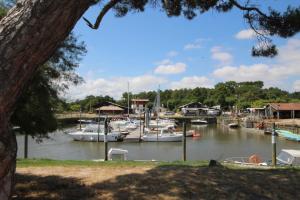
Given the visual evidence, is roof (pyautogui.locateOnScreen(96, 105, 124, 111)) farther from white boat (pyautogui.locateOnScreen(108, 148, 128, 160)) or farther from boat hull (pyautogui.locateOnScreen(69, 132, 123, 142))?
white boat (pyautogui.locateOnScreen(108, 148, 128, 160))

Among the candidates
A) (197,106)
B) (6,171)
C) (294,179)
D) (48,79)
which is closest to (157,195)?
(294,179)

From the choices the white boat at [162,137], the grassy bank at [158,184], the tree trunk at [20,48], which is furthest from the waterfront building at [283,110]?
the tree trunk at [20,48]

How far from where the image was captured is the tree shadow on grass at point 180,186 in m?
6.12

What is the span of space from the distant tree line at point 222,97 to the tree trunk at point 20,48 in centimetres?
8523

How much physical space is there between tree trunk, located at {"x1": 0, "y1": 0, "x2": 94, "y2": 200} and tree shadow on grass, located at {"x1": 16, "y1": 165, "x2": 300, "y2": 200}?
9.86ft

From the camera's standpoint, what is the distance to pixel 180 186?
21.3 feet

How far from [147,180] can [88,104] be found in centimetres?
9271

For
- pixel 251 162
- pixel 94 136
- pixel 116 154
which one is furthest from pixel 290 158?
pixel 94 136

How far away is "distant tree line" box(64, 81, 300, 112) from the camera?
95431mm

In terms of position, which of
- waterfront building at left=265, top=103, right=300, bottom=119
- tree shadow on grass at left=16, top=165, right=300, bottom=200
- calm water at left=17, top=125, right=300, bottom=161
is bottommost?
calm water at left=17, top=125, right=300, bottom=161

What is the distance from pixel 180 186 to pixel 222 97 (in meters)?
96.3

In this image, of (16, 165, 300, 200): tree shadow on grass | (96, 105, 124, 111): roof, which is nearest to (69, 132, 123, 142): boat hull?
(16, 165, 300, 200): tree shadow on grass

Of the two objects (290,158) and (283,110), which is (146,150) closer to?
(290,158)

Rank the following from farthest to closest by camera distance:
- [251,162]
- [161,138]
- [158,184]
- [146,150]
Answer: [161,138] → [146,150] → [251,162] → [158,184]
